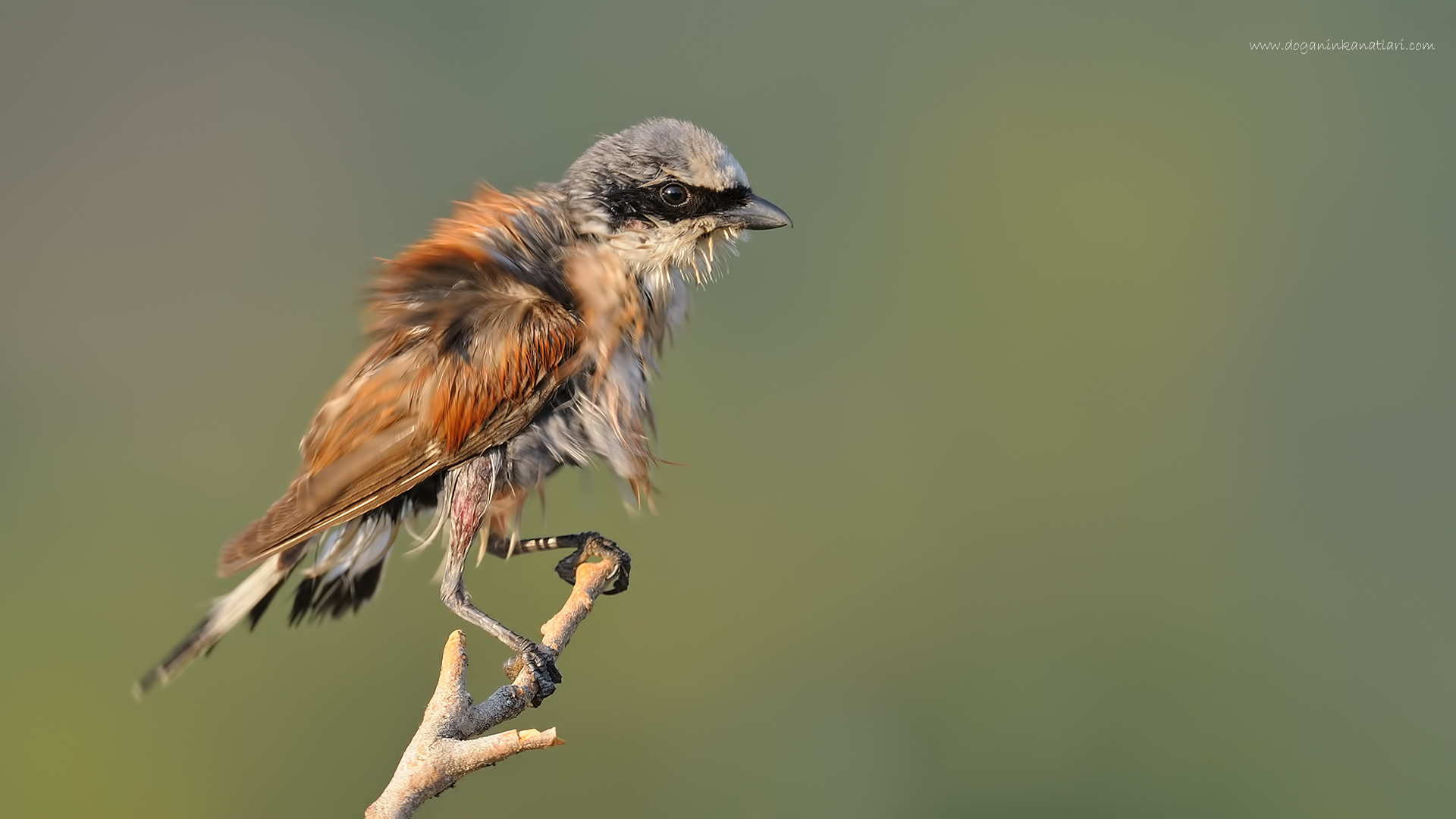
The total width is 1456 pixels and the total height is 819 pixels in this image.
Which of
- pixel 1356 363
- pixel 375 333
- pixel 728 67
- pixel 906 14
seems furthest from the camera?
pixel 906 14

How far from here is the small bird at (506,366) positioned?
2.75m

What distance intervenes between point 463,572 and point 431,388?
1.56 ft

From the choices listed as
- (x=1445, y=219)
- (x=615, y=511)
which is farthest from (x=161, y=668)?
(x=1445, y=219)

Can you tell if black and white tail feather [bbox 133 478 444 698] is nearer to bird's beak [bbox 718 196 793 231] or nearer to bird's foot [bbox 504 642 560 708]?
bird's foot [bbox 504 642 560 708]

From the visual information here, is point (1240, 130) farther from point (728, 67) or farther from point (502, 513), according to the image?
point (502, 513)

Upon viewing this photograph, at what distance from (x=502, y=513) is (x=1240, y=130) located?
1306cm

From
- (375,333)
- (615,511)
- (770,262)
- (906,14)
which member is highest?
(906,14)

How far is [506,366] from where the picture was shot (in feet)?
9.00

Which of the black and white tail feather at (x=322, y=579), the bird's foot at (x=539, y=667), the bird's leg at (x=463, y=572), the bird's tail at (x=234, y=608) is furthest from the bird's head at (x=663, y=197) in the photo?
the bird's tail at (x=234, y=608)

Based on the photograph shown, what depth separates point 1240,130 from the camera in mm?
13484

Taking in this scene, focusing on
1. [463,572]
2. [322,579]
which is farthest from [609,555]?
[322,579]

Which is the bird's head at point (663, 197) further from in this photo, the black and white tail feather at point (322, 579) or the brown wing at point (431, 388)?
the black and white tail feather at point (322, 579)

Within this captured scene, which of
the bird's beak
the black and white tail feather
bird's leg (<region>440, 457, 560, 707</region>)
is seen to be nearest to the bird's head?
the bird's beak

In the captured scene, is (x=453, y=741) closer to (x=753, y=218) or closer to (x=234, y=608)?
(x=234, y=608)
